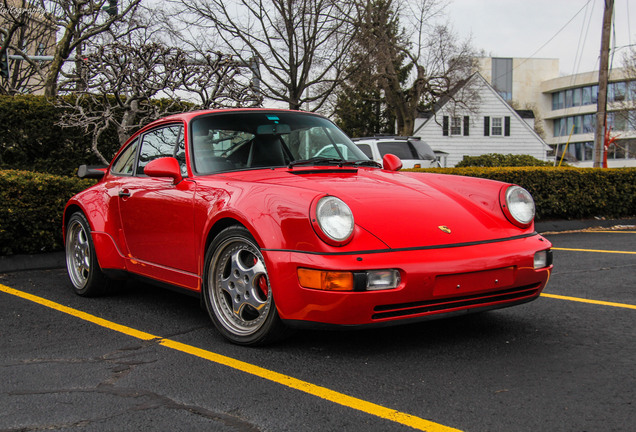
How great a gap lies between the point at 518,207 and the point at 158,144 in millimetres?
2776

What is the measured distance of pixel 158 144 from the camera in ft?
16.3

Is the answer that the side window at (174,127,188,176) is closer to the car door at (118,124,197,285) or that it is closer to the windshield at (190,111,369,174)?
the car door at (118,124,197,285)

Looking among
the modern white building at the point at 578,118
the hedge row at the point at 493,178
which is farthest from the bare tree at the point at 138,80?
the modern white building at the point at 578,118

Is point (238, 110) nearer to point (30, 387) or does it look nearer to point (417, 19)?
point (30, 387)

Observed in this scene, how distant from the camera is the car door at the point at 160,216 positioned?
165 inches

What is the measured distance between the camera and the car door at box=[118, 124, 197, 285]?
4.19 meters

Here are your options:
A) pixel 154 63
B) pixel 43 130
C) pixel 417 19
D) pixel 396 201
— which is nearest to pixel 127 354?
pixel 396 201

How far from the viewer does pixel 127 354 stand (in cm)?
364

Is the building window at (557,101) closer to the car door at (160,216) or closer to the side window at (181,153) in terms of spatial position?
the car door at (160,216)

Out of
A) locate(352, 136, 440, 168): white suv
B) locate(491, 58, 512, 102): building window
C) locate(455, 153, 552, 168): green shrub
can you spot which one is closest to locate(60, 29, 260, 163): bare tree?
locate(352, 136, 440, 168): white suv

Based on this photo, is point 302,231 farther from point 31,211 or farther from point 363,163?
point 31,211

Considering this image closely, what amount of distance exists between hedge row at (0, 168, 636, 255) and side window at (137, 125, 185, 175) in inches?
92.2

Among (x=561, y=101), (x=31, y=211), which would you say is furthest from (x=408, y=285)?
(x=561, y=101)

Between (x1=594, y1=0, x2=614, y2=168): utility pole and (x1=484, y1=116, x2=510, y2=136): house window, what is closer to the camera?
(x1=594, y1=0, x2=614, y2=168): utility pole
